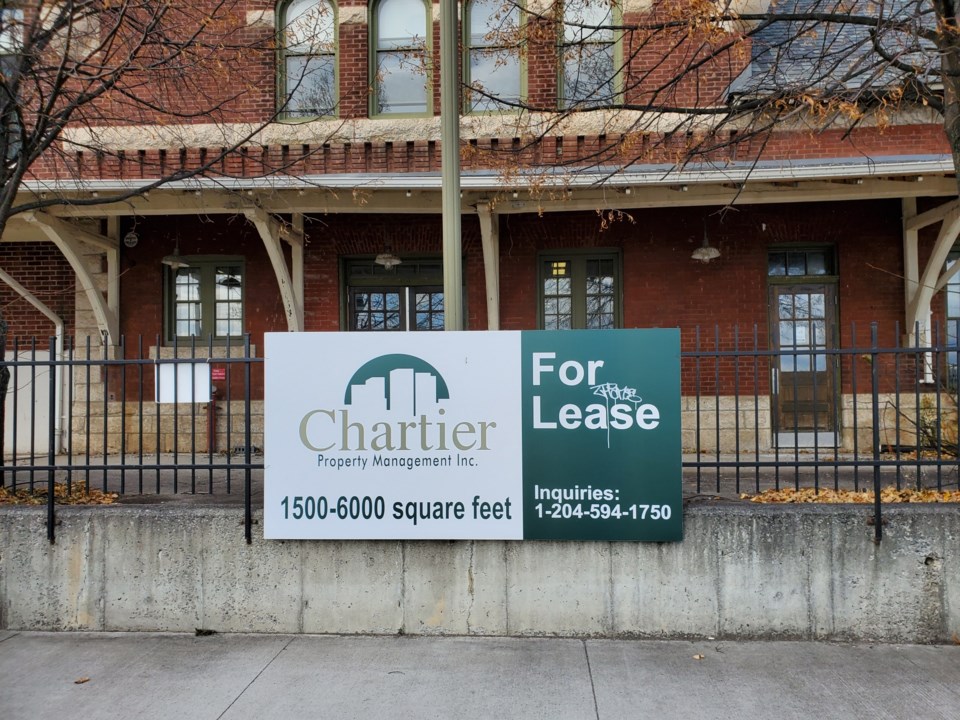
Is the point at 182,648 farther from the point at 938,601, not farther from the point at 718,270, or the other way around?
the point at 718,270

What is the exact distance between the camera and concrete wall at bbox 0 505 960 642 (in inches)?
182

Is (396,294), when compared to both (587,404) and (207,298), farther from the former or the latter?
(587,404)

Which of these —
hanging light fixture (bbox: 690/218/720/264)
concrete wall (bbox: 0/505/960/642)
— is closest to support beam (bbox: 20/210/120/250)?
concrete wall (bbox: 0/505/960/642)

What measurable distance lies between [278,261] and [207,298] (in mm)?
2129

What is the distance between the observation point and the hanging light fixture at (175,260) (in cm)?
1057

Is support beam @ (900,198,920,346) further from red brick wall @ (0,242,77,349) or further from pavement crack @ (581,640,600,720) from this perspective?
red brick wall @ (0,242,77,349)

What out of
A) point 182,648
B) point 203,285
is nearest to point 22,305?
point 203,285

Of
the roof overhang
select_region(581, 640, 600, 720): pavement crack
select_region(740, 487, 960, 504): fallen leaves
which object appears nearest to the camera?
select_region(581, 640, 600, 720): pavement crack

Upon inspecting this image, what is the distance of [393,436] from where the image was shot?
480cm

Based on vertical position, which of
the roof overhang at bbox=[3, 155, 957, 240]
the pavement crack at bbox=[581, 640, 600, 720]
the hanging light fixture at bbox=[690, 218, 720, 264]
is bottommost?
the pavement crack at bbox=[581, 640, 600, 720]

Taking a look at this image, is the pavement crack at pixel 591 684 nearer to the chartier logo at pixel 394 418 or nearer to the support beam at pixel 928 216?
the chartier logo at pixel 394 418

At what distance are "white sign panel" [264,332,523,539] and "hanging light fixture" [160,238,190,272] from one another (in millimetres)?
6642

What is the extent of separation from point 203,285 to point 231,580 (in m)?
7.30

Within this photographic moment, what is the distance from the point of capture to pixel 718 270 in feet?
34.7
